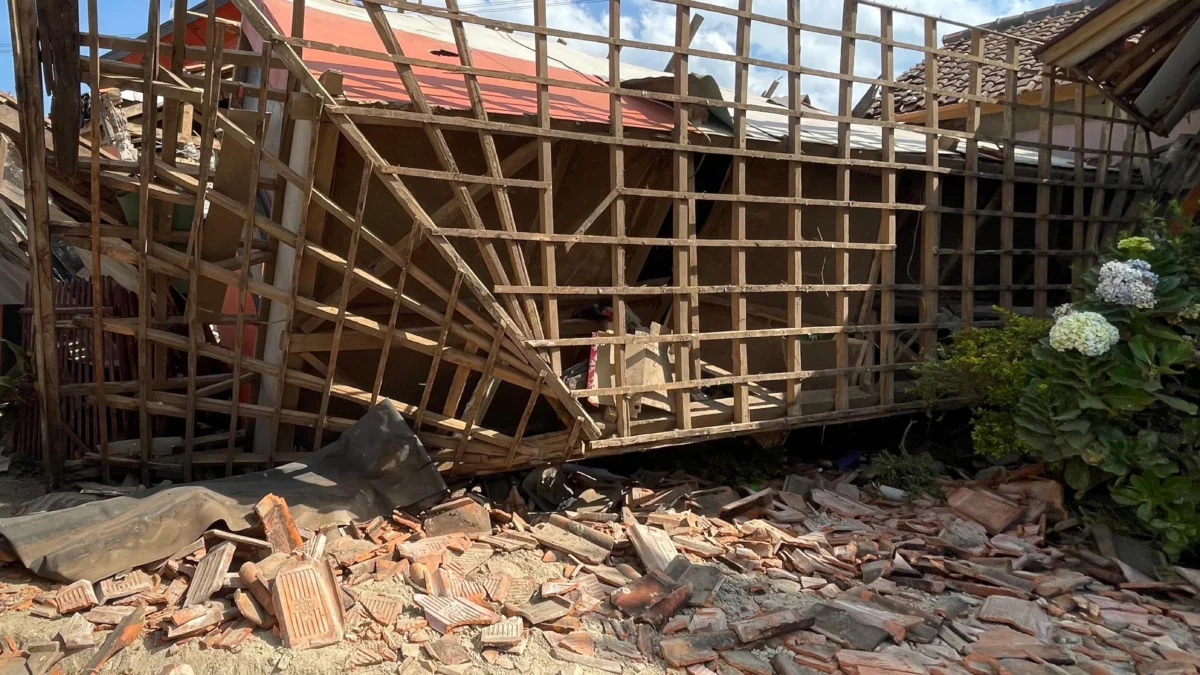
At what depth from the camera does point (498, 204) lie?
4887 millimetres

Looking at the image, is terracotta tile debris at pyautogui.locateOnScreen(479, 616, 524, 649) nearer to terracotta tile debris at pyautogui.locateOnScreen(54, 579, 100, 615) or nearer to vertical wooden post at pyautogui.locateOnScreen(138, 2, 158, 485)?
terracotta tile debris at pyautogui.locateOnScreen(54, 579, 100, 615)

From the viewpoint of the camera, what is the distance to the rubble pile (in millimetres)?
3646

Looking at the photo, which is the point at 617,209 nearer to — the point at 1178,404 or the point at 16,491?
the point at 1178,404

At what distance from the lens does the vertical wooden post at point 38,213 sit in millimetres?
4145

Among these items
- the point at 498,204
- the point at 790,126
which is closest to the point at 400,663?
the point at 498,204

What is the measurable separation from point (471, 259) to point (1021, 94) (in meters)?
8.28

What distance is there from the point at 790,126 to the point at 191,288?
4.34 m

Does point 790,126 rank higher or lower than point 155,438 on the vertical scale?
higher

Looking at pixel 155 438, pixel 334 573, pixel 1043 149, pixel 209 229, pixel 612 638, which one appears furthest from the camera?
pixel 1043 149

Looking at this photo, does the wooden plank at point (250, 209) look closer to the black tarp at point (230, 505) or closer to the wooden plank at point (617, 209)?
the black tarp at point (230, 505)

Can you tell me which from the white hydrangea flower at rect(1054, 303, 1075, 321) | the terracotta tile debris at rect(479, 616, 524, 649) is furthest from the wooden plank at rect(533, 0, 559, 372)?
the white hydrangea flower at rect(1054, 303, 1075, 321)

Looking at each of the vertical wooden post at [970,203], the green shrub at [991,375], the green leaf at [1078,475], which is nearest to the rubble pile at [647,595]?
the green leaf at [1078,475]

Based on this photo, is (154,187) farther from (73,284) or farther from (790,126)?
(790,126)

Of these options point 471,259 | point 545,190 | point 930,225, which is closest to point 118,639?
point 471,259
